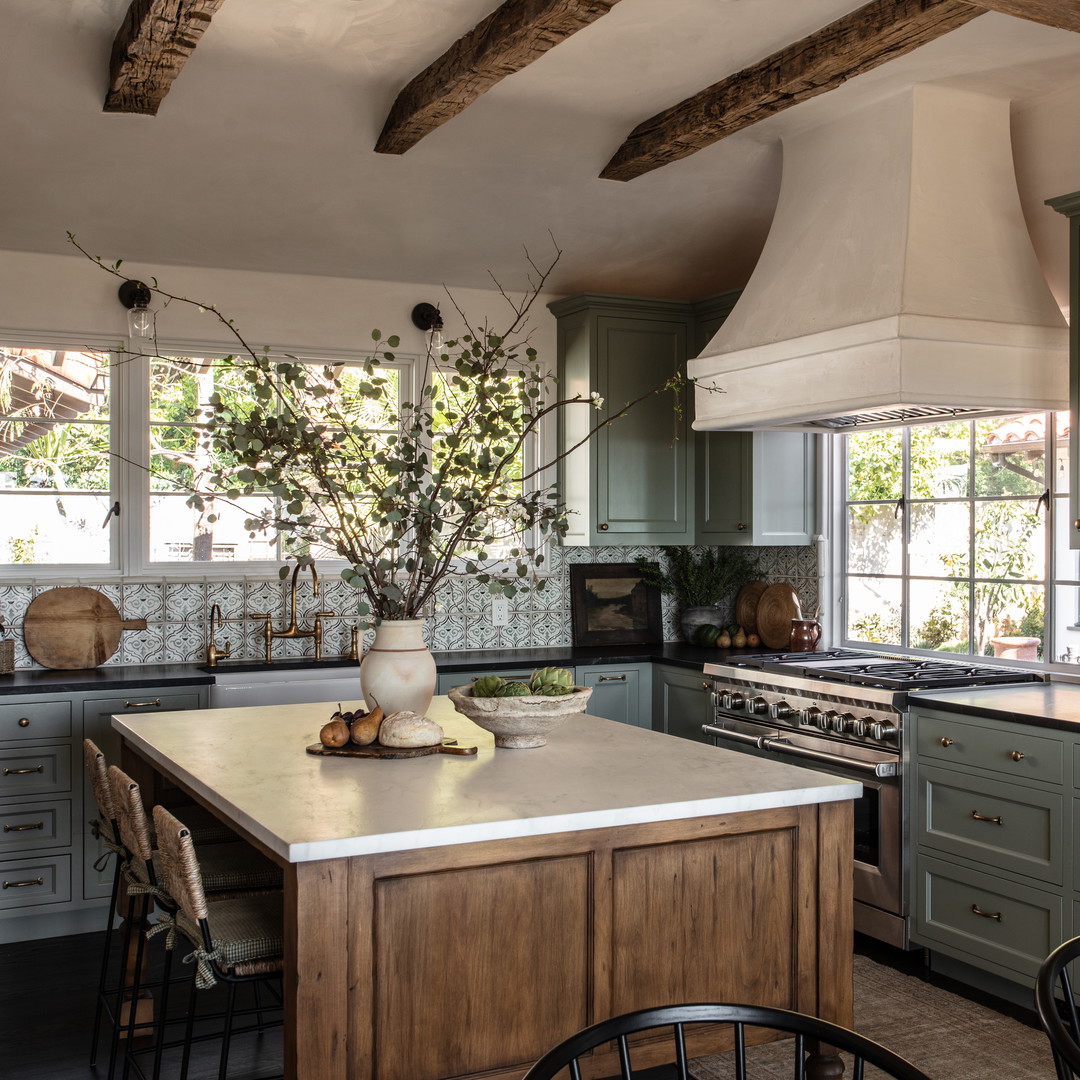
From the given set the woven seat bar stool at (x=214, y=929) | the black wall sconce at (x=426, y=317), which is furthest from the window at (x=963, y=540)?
the woven seat bar stool at (x=214, y=929)

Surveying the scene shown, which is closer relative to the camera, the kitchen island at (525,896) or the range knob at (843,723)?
the kitchen island at (525,896)

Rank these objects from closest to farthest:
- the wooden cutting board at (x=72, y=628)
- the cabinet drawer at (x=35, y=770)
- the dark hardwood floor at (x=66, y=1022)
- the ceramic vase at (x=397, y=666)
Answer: the ceramic vase at (x=397, y=666)
the dark hardwood floor at (x=66, y=1022)
the cabinet drawer at (x=35, y=770)
the wooden cutting board at (x=72, y=628)

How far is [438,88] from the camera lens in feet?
12.0

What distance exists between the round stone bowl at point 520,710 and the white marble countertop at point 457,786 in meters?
0.07

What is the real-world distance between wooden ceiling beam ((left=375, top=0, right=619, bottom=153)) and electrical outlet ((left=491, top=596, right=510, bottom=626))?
7.59 feet

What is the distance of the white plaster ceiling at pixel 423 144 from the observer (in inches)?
138

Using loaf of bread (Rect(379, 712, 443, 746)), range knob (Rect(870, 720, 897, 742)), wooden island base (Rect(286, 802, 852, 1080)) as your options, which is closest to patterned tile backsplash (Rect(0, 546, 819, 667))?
range knob (Rect(870, 720, 897, 742))

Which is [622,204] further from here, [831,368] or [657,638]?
[657,638]

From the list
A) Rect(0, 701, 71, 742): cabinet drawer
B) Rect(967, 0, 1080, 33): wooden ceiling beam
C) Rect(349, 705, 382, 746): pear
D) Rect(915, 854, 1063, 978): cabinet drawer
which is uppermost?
Rect(967, 0, 1080, 33): wooden ceiling beam

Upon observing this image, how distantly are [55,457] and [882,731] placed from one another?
3.53 m

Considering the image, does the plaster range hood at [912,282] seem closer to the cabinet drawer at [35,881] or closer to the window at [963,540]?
the window at [963,540]

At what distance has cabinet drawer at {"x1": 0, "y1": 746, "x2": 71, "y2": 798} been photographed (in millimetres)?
4301

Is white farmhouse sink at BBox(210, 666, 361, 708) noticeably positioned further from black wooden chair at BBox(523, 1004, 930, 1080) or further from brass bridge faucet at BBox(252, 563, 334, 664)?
black wooden chair at BBox(523, 1004, 930, 1080)

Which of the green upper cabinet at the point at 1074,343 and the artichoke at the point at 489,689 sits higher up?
the green upper cabinet at the point at 1074,343
